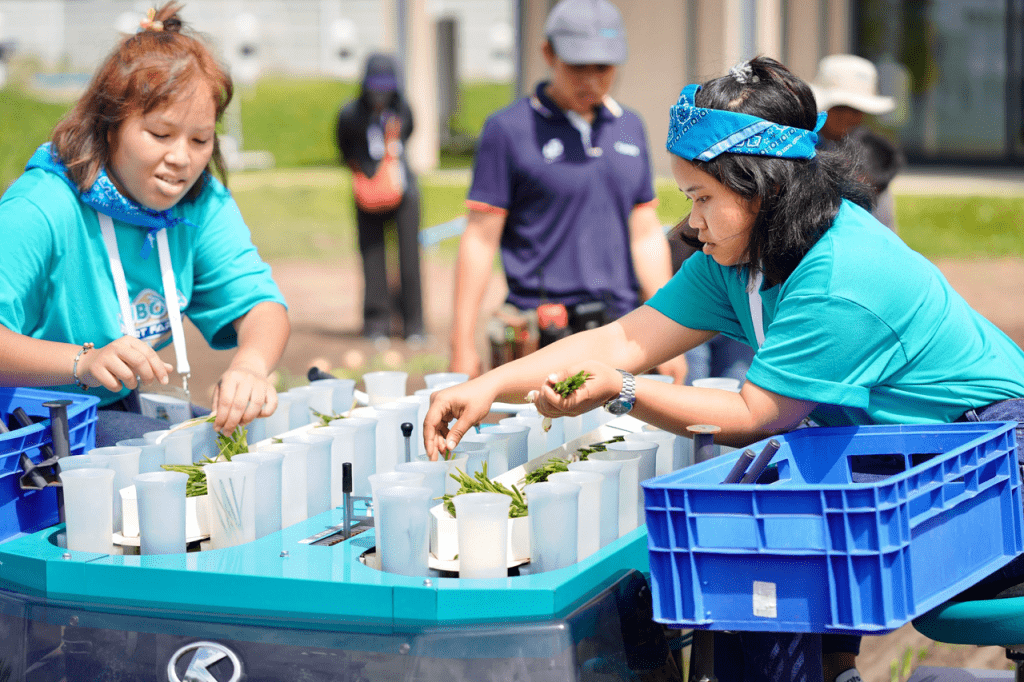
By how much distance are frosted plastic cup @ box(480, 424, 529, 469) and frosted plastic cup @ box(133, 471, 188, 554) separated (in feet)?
2.29

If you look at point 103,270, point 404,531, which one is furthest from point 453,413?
point 103,270

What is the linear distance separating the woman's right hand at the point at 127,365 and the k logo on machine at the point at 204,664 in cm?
55

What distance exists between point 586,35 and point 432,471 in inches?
82.4

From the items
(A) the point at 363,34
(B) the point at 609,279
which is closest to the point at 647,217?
(B) the point at 609,279

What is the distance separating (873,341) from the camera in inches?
77.9

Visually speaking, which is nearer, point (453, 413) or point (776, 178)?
point (776, 178)

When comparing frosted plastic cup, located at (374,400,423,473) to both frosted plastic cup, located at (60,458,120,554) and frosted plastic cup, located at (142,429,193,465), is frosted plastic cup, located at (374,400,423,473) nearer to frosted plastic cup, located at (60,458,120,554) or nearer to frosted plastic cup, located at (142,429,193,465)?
frosted plastic cup, located at (142,429,193,465)

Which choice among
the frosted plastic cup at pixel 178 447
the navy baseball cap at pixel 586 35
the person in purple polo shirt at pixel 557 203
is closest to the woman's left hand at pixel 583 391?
the frosted plastic cup at pixel 178 447

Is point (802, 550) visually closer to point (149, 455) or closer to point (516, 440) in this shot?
point (516, 440)

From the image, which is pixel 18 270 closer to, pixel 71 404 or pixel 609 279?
pixel 71 404

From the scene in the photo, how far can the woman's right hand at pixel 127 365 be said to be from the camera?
2146mm

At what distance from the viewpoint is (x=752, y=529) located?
1693mm

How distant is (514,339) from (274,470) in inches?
72.1

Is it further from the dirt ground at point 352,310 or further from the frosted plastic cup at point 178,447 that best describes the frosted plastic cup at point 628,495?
the dirt ground at point 352,310
